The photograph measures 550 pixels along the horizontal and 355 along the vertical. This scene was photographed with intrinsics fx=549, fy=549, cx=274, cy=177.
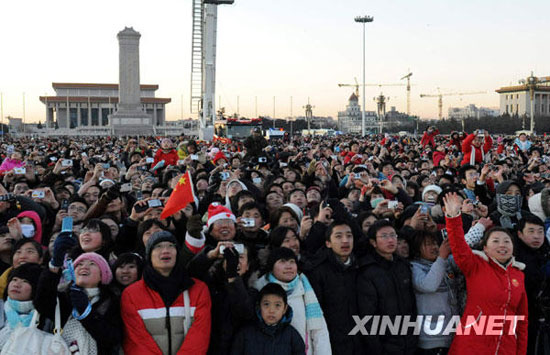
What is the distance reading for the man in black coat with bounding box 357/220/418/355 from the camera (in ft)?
14.0

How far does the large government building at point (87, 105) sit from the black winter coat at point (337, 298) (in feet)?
326

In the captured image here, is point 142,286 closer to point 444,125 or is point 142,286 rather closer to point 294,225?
point 294,225

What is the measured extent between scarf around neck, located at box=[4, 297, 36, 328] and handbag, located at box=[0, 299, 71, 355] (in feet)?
0.24

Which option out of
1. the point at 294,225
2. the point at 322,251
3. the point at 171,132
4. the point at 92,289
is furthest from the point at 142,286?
the point at 171,132

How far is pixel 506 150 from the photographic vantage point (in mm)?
16891

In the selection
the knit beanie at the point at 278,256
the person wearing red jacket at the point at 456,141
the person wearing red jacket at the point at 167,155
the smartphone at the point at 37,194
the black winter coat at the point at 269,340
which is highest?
the person wearing red jacket at the point at 456,141

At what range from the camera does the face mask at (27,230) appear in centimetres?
529

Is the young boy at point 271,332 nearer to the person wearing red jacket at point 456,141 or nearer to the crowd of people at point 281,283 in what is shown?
the crowd of people at point 281,283

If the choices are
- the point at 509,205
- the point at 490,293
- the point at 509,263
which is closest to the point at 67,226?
the point at 490,293

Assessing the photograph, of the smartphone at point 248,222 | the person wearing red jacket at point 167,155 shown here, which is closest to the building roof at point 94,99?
the person wearing red jacket at point 167,155

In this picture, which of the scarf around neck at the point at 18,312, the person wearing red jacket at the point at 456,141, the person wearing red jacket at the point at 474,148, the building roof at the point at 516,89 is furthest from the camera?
the building roof at the point at 516,89

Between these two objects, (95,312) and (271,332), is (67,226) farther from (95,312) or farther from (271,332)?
(271,332)

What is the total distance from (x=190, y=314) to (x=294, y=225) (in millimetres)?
1848

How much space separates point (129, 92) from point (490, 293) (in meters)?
68.9
